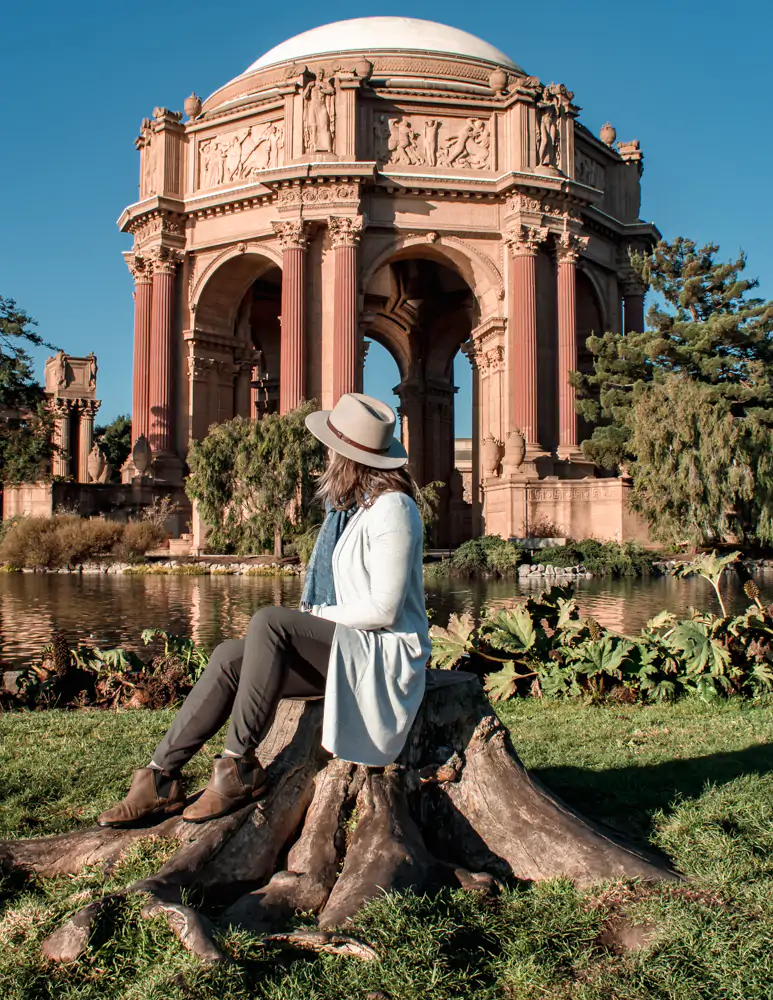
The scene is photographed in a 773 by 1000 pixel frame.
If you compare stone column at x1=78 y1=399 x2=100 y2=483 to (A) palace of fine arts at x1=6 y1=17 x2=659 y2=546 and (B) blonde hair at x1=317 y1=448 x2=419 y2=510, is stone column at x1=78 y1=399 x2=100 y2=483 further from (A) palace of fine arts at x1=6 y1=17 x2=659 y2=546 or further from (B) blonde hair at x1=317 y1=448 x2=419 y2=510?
(B) blonde hair at x1=317 y1=448 x2=419 y2=510

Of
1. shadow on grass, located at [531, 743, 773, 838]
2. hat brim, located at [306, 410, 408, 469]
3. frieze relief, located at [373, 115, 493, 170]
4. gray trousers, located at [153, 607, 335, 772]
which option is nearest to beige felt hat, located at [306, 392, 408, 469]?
hat brim, located at [306, 410, 408, 469]

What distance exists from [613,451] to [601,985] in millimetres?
29587

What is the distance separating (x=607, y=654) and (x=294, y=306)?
28.4m

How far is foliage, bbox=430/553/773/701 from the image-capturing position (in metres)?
6.52

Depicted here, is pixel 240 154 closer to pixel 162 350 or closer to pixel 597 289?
pixel 162 350

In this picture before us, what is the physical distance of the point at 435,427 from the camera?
47125mm

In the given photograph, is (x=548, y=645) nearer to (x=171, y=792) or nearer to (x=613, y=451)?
(x=171, y=792)

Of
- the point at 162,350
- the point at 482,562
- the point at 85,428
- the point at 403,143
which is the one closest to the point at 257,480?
the point at 482,562

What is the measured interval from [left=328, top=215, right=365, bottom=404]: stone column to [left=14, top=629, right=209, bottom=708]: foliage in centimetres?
2568

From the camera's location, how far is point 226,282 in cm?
3756

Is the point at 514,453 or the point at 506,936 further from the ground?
the point at 514,453

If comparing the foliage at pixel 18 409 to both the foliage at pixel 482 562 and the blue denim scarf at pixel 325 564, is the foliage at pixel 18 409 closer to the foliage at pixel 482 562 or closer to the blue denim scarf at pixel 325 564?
the foliage at pixel 482 562

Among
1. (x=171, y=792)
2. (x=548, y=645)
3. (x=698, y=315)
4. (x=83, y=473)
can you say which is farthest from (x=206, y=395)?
(x=171, y=792)

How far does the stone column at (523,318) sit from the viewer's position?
33312 millimetres
